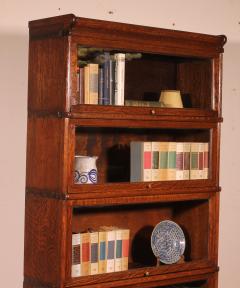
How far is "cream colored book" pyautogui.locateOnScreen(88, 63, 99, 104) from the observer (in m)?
2.80

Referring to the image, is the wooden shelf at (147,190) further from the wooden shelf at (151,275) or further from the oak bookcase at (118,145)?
the wooden shelf at (151,275)

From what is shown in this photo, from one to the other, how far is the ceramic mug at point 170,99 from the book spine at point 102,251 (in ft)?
2.17

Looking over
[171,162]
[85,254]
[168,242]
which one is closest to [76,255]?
[85,254]

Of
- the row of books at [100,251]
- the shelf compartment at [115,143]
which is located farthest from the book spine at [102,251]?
the shelf compartment at [115,143]

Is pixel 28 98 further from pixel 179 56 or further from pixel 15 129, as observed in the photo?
pixel 179 56

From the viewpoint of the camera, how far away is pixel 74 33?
269 centimetres

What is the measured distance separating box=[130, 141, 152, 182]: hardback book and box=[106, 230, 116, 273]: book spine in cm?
27

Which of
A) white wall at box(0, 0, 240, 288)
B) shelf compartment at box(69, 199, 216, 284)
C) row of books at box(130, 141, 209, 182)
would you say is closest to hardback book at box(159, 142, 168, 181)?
row of books at box(130, 141, 209, 182)

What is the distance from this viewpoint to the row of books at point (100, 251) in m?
2.82

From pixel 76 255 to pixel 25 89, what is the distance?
31.6 inches

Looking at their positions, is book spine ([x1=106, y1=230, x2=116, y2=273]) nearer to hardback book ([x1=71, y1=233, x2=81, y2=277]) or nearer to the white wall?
hardback book ([x1=71, y1=233, x2=81, y2=277])

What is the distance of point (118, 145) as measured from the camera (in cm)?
301

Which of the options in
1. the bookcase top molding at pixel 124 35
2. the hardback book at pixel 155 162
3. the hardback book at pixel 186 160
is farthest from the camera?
the hardback book at pixel 186 160

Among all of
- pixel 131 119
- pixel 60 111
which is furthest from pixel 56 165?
pixel 131 119
